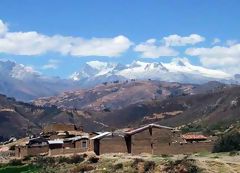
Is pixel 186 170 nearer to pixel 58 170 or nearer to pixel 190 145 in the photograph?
pixel 58 170

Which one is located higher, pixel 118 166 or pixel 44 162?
pixel 44 162

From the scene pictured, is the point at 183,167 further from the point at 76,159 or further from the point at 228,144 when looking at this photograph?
the point at 228,144

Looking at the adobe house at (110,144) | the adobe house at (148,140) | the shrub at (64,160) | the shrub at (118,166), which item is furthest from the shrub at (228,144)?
the shrub at (118,166)

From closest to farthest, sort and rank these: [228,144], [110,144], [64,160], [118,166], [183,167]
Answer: [183,167] < [118,166] < [64,160] < [228,144] < [110,144]

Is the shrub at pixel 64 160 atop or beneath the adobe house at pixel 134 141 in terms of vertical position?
beneath

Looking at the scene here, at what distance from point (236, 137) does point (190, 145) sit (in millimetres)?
6169

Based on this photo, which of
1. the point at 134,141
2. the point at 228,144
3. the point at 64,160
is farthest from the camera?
the point at 134,141

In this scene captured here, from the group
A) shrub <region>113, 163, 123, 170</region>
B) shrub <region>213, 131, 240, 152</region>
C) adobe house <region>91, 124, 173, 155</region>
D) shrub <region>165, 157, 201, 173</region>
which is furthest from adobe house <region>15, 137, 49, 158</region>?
shrub <region>165, 157, 201, 173</region>

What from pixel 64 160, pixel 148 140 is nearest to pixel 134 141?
pixel 148 140

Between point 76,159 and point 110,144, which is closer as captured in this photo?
point 76,159

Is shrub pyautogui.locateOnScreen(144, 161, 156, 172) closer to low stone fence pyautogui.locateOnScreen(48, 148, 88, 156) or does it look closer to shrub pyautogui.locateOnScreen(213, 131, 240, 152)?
shrub pyautogui.locateOnScreen(213, 131, 240, 152)

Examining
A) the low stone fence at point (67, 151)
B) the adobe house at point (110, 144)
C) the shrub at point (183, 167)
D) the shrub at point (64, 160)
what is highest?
the adobe house at point (110, 144)

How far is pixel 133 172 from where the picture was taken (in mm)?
54125

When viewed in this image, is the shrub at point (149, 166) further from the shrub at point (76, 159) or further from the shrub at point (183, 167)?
the shrub at point (76, 159)
